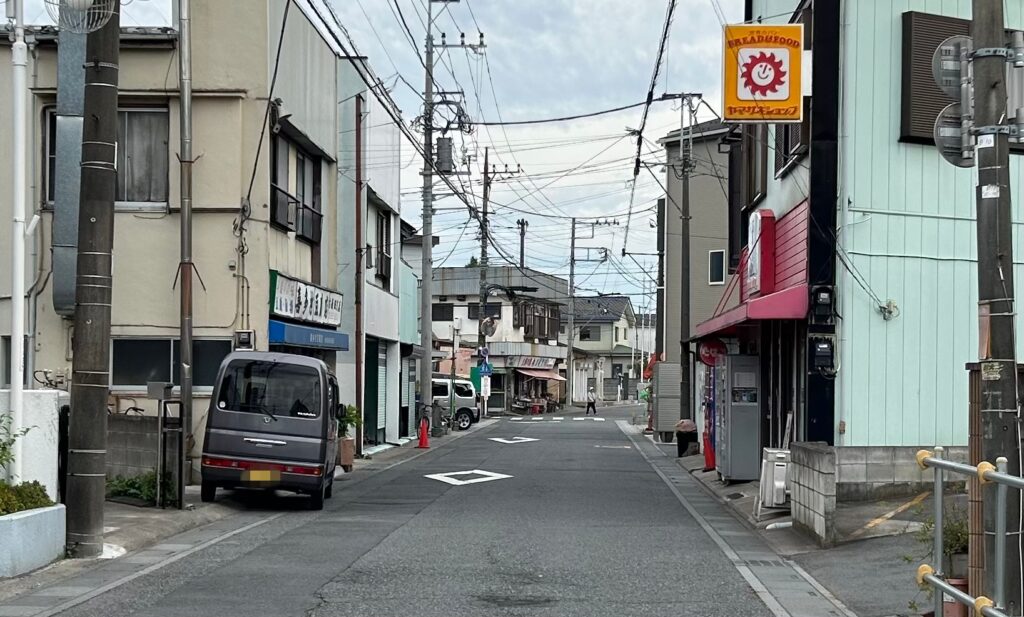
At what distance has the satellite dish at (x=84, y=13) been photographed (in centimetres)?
1130

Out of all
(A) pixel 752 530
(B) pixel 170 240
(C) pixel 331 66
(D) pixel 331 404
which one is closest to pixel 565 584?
(A) pixel 752 530

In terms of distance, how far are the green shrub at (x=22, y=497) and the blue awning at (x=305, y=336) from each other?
916cm

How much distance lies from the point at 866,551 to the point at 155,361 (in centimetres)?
1234

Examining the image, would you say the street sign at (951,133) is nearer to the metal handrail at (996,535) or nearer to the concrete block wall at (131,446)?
the metal handrail at (996,535)

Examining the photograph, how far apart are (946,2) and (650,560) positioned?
27.7 ft

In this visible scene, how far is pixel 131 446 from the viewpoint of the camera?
53.3 ft

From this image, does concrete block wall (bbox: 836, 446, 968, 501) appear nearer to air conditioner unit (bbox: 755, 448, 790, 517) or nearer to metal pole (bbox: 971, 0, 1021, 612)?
air conditioner unit (bbox: 755, 448, 790, 517)

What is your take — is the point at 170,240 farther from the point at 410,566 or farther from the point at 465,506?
the point at 410,566

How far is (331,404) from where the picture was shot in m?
17.2

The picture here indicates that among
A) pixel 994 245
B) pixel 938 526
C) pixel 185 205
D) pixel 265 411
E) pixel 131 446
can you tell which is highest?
pixel 185 205

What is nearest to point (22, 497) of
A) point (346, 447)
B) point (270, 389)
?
point (270, 389)

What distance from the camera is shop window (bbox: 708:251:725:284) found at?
43625 millimetres

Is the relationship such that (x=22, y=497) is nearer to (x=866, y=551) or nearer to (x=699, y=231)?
(x=866, y=551)

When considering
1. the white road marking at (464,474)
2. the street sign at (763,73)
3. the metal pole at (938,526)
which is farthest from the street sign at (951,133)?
the white road marking at (464,474)
